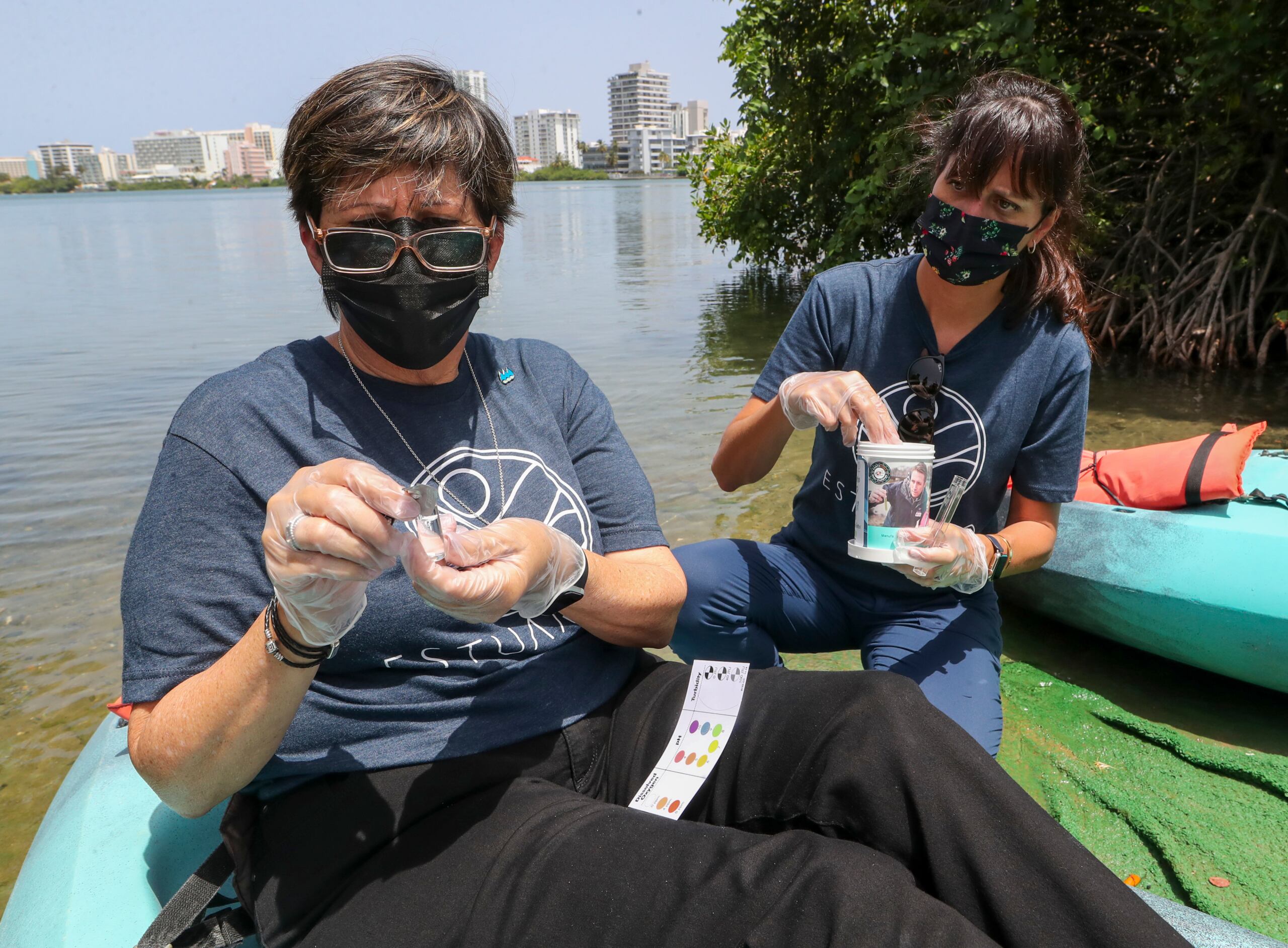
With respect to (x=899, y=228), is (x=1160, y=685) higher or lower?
lower

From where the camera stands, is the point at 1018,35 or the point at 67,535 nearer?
the point at 67,535

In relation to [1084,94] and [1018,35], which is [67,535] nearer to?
[1018,35]

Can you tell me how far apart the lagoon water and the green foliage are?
1.26 metres

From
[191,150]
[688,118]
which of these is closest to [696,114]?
[688,118]

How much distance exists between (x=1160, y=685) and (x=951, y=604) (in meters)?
1.56

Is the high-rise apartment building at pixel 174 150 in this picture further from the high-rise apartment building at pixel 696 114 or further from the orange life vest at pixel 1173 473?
the orange life vest at pixel 1173 473

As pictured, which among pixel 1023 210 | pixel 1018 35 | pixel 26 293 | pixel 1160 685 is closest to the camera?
pixel 1023 210

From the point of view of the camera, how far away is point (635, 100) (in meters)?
114

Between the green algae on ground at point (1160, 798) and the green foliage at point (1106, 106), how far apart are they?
4.85 m

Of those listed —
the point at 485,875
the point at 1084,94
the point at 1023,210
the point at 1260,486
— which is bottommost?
the point at 1260,486

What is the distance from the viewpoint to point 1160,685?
366 centimetres

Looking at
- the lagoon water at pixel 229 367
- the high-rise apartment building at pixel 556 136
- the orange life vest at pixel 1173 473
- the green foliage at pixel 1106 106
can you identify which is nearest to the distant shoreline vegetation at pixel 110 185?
the high-rise apartment building at pixel 556 136

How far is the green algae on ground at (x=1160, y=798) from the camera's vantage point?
2535mm

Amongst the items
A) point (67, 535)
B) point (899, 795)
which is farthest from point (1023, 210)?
point (67, 535)
